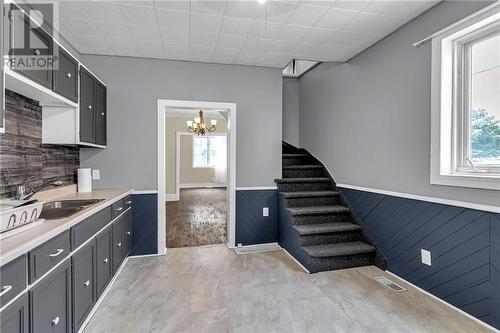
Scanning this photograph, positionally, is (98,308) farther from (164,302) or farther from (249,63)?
(249,63)

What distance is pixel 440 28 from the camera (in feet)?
7.43

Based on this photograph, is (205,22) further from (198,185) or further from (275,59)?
(198,185)

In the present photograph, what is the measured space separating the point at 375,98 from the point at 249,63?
5.55 feet

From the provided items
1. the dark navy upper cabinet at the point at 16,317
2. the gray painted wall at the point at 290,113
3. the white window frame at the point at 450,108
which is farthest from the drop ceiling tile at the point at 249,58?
the dark navy upper cabinet at the point at 16,317

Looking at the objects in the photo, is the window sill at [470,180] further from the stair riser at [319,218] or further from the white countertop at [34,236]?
the white countertop at [34,236]

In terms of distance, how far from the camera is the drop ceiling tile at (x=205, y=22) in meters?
2.43

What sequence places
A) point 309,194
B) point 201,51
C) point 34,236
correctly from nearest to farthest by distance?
point 34,236 → point 201,51 → point 309,194

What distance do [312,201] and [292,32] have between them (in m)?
2.17

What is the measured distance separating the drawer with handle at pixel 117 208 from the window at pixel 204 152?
768 cm

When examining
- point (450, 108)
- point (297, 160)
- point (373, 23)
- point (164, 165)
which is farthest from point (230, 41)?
point (297, 160)

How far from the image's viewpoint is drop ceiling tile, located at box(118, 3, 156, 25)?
89.9 inches

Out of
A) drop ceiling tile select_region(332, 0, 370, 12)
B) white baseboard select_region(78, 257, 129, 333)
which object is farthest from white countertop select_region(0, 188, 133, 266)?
drop ceiling tile select_region(332, 0, 370, 12)

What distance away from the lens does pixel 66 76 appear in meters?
2.27

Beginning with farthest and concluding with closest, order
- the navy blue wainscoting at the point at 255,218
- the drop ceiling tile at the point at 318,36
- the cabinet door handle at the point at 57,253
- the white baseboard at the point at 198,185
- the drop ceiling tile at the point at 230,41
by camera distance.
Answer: the white baseboard at the point at 198,185 → the navy blue wainscoting at the point at 255,218 → the drop ceiling tile at the point at 230,41 → the drop ceiling tile at the point at 318,36 → the cabinet door handle at the point at 57,253
